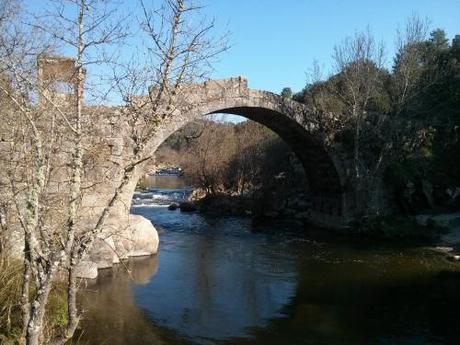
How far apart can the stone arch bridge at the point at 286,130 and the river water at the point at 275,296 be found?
2793 millimetres

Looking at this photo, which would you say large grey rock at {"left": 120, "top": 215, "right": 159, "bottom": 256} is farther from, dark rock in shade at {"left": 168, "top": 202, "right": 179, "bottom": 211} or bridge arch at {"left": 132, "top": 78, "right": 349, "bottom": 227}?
dark rock in shade at {"left": 168, "top": 202, "right": 179, "bottom": 211}

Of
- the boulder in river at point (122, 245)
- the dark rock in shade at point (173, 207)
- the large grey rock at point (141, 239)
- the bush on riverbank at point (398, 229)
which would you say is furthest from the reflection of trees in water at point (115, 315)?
the dark rock in shade at point (173, 207)

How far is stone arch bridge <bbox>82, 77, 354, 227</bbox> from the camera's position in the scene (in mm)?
12952

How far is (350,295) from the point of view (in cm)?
884

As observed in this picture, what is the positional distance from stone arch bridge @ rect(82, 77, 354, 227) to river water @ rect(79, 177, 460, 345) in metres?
2.79

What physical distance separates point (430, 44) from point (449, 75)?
222 inches

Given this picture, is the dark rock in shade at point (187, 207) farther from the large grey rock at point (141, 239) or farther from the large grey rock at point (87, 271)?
the large grey rock at point (87, 271)

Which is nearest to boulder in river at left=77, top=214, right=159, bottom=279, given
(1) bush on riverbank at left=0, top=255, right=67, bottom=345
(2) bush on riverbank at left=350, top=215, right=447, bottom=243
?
(1) bush on riverbank at left=0, top=255, right=67, bottom=345

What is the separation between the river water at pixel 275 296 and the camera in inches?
264

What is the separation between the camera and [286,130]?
56.2 feet

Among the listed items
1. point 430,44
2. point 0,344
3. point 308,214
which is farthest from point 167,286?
point 430,44

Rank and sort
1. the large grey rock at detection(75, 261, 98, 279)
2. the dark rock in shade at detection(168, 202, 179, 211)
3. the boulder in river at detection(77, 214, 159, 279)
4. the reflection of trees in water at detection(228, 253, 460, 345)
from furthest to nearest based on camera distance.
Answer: the dark rock in shade at detection(168, 202, 179, 211)
the boulder in river at detection(77, 214, 159, 279)
the large grey rock at detection(75, 261, 98, 279)
the reflection of trees in water at detection(228, 253, 460, 345)

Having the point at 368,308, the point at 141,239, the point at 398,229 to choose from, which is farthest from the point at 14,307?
the point at 398,229

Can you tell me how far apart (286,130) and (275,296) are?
9.43 metres
